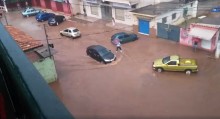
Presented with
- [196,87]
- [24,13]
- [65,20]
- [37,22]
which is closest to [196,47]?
[196,87]

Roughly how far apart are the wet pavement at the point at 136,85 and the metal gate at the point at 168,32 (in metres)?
0.71

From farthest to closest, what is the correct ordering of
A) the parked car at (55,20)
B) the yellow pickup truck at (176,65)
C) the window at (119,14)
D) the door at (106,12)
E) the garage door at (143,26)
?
the parked car at (55,20)
the door at (106,12)
the window at (119,14)
the garage door at (143,26)
the yellow pickup truck at (176,65)

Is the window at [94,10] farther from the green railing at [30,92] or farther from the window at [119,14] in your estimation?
the green railing at [30,92]

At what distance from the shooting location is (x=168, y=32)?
25109mm

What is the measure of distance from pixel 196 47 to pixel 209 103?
28.4 feet

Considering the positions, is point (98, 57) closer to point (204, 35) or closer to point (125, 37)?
point (125, 37)

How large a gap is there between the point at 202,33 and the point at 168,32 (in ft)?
12.7

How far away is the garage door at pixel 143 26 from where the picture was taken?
27147mm

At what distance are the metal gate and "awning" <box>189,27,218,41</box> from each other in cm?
195

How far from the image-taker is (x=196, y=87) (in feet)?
55.9

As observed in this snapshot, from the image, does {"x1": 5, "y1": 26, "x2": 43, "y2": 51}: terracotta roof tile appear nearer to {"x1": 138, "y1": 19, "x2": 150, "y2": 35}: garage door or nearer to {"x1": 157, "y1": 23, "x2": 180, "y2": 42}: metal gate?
{"x1": 138, "y1": 19, "x2": 150, "y2": 35}: garage door

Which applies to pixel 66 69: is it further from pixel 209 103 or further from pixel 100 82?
pixel 209 103

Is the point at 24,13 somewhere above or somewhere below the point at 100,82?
above

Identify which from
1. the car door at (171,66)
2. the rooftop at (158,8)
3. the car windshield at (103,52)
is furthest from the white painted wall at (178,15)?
the car door at (171,66)
